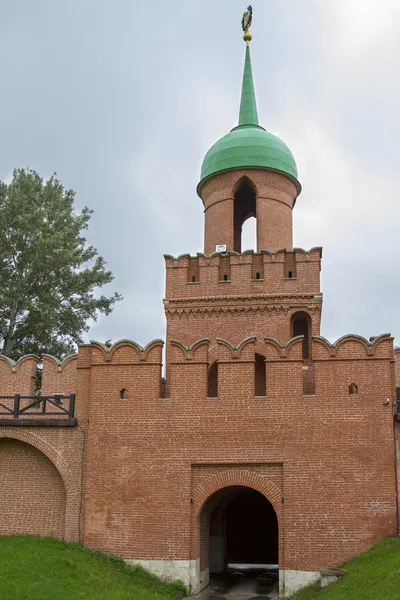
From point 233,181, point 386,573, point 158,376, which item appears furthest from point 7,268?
point 386,573

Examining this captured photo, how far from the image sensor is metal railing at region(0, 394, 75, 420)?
15.5 metres

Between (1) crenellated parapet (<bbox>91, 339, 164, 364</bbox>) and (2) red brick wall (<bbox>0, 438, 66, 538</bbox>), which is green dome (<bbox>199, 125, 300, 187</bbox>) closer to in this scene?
(1) crenellated parapet (<bbox>91, 339, 164, 364</bbox>)

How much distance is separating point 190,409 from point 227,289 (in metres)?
3.94

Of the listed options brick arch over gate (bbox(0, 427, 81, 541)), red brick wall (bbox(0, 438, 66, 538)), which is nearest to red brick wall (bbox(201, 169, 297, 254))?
brick arch over gate (bbox(0, 427, 81, 541))

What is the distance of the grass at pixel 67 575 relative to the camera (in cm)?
1165

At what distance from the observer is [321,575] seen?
13.1m

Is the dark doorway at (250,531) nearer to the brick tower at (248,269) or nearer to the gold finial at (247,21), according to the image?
the brick tower at (248,269)

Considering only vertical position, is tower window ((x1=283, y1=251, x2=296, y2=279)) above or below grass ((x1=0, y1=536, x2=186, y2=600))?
above

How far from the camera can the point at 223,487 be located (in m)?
14.3

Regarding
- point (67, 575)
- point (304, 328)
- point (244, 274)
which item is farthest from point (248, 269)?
point (67, 575)

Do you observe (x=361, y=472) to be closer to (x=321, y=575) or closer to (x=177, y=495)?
(x=321, y=575)

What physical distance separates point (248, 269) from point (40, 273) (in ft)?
31.5

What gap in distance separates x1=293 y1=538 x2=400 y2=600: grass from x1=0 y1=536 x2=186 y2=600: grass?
3.06m

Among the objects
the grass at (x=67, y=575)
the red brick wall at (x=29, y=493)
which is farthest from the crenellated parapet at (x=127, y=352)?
the grass at (x=67, y=575)
